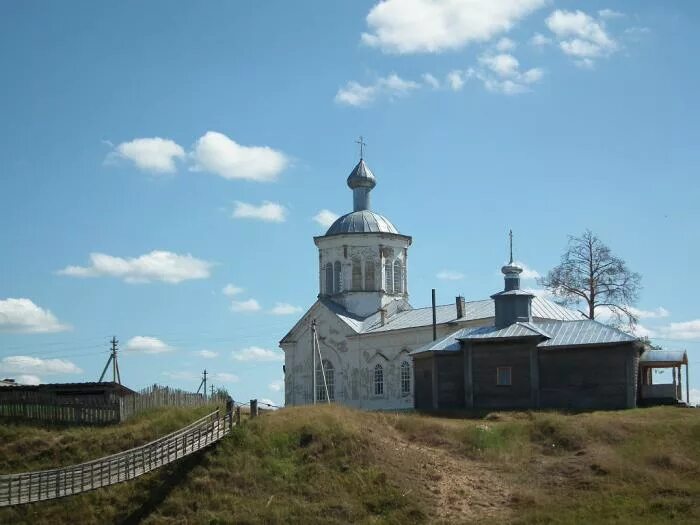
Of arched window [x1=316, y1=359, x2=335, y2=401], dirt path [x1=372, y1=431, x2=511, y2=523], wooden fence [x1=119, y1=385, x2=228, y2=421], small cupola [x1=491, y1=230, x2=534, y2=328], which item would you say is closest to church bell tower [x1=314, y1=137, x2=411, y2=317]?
arched window [x1=316, y1=359, x2=335, y2=401]

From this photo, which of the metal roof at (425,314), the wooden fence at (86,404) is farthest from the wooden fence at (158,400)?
the metal roof at (425,314)

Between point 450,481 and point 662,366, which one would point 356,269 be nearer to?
point 662,366

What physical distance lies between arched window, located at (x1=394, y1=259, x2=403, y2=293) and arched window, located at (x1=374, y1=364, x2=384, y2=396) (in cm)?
552

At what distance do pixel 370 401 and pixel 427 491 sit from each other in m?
22.3

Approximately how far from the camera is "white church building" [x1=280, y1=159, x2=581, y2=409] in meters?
46.3

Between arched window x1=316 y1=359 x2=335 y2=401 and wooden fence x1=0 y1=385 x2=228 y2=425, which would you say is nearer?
wooden fence x1=0 y1=385 x2=228 y2=425

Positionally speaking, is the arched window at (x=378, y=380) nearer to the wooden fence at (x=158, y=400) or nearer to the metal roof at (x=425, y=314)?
the metal roof at (x=425, y=314)

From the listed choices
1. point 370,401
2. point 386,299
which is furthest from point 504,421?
point 386,299

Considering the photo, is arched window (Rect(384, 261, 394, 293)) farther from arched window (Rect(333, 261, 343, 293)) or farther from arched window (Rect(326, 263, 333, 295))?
arched window (Rect(326, 263, 333, 295))

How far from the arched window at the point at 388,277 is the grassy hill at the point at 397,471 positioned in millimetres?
20449

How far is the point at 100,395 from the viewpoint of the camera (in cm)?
3325

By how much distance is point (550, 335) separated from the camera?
3572 centimetres

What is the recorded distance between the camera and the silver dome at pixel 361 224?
168 feet

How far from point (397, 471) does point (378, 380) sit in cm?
2153
